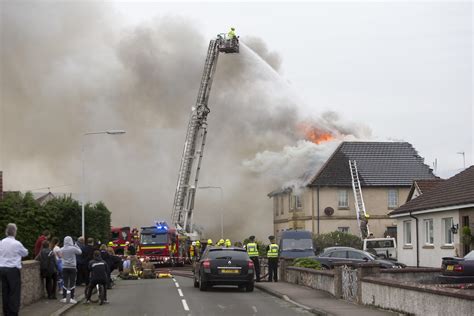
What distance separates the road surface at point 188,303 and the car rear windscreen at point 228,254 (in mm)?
1140

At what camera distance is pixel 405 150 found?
68.6 metres

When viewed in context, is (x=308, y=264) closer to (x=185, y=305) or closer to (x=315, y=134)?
(x=185, y=305)

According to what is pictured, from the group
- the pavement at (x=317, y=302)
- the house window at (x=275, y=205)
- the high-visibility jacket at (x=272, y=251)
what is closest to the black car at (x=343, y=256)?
the high-visibility jacket at (x=272, y=251)

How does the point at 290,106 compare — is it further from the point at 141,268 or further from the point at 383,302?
the point at 383,302

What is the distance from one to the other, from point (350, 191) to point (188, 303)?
151 feet

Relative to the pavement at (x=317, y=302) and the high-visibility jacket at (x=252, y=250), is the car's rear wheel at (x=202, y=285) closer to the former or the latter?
the pavement at (x=317, y=302)

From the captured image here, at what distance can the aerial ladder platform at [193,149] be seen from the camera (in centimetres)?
4666

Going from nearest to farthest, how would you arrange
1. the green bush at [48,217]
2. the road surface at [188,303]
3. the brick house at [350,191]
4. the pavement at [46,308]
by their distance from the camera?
the pavement at [46,308] < the road surface at [188,303] < the green bush at [48,217] < the brick house at [350,191]

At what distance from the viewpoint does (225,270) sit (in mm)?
25156

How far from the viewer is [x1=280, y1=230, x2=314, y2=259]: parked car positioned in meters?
37.8

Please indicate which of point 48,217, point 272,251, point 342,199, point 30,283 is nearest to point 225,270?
point 272,251

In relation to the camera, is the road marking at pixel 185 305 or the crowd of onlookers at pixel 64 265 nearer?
the road marking at pixel 185 305

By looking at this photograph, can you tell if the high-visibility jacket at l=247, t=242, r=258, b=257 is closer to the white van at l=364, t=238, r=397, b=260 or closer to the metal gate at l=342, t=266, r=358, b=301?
the metal gate at l=342, t=266, r=358, b=301

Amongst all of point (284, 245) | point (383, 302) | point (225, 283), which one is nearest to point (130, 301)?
point (225, 283)
